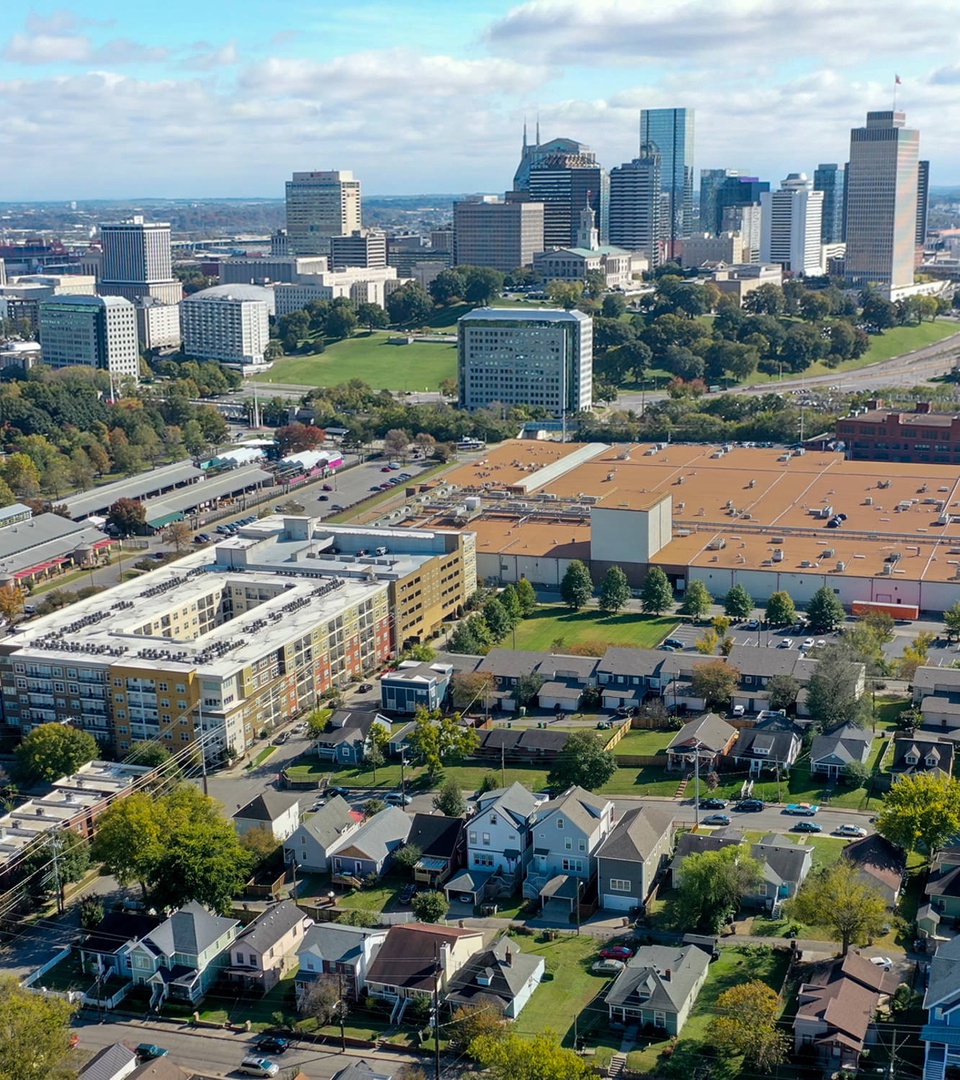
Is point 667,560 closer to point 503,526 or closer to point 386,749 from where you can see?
point 503,526

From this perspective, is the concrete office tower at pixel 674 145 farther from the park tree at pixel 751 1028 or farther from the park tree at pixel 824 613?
the park tree at pixel 751 1028

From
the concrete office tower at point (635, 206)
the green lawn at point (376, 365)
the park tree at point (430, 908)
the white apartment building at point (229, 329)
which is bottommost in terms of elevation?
the park tree at point (430, 908)

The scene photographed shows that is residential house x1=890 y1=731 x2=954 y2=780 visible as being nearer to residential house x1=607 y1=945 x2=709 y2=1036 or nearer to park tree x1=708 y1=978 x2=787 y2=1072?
residential house x1=607 y1=945 x2=709 y2=1036

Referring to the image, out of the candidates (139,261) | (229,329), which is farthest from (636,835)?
(139,261)

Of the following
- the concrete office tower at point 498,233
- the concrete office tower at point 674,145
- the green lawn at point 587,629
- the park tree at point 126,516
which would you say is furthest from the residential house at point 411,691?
the concrete office tower at point 674,145

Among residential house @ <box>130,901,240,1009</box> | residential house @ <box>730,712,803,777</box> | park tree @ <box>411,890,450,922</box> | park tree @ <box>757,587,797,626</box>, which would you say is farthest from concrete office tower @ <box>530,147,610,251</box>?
residential house @ <box>130,901,240,1009</box>
